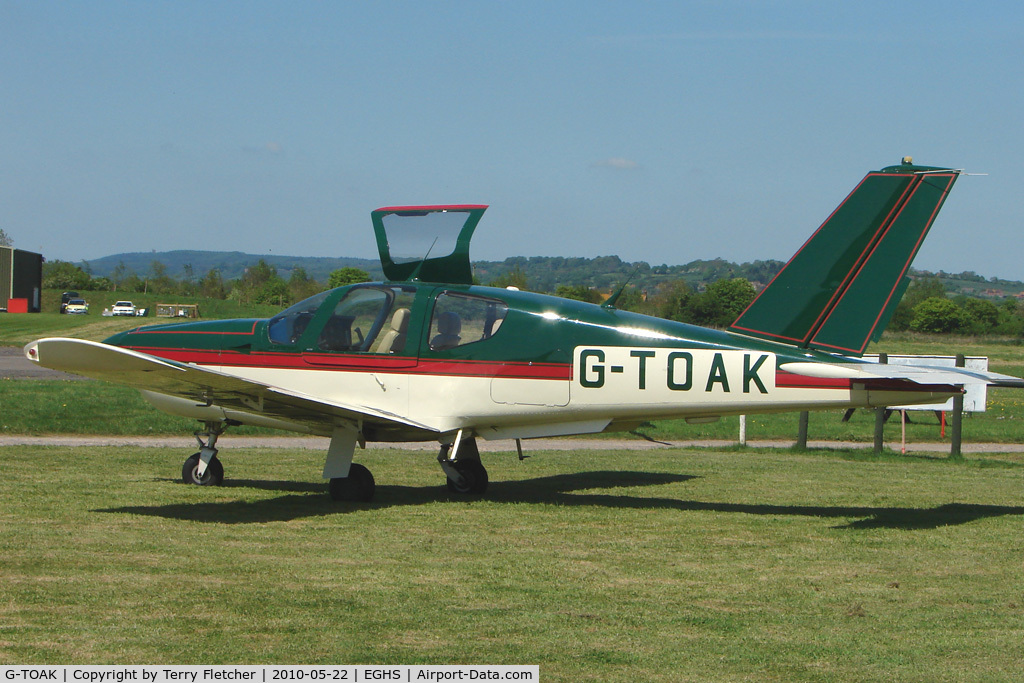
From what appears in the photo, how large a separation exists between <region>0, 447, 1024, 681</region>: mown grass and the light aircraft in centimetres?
88

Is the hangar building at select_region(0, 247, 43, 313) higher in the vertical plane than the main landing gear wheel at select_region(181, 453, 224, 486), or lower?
higher

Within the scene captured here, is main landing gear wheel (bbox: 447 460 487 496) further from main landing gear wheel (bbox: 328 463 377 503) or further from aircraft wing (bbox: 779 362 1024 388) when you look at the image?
aircraft wing (bbox: 779 362 1024 388)

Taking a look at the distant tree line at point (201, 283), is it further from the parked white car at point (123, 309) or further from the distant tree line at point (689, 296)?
the parked white car at point (123, 309)

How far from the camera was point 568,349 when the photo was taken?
1023 centimetres

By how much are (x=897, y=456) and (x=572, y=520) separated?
29.2 ft

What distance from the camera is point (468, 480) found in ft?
36.9

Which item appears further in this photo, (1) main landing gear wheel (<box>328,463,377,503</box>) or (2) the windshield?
(2) the windshield

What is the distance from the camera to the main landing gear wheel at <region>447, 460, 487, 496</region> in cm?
1123

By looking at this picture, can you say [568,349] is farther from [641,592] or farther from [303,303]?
[641,592]

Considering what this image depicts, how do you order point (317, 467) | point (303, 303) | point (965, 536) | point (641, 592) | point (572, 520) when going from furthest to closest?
1. point (317, 467)
2. point (303, 303)
3. point (572, 520)
4. point (965, 536)
5. point (641, 592)

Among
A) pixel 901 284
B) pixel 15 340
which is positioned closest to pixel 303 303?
pixel 901 284

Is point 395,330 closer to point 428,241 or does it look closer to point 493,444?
point 428,241

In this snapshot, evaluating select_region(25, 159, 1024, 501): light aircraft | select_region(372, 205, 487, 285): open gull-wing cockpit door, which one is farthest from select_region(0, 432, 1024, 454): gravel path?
select_region(372, 205, 487, 285): open gull-wing cockpit door

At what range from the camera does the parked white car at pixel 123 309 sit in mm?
80944
